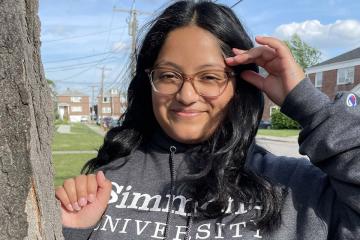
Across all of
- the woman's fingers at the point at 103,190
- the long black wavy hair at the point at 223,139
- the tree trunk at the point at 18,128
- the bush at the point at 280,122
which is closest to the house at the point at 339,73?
the bush at the point at 280,122

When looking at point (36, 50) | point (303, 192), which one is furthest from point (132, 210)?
point (36, 50)

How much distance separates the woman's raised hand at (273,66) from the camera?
5.02 ft

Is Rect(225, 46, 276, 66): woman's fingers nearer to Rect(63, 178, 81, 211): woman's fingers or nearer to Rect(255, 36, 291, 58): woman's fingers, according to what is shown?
Rect(255, 36, 291, 58): woman's fingers

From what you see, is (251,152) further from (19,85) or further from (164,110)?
(19,85)

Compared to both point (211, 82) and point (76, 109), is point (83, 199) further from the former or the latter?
point (76, 109)

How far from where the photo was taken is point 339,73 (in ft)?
132

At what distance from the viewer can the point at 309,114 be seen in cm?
144

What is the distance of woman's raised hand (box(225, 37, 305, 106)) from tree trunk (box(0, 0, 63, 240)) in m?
0.83

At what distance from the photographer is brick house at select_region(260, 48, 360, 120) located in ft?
125

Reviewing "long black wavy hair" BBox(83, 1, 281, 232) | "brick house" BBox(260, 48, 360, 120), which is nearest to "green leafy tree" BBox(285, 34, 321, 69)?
"brick house" BBox(260, 48, 360, 120)

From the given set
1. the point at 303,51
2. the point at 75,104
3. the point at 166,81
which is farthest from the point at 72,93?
the point at 166,81

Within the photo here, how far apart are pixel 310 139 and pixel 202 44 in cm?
52

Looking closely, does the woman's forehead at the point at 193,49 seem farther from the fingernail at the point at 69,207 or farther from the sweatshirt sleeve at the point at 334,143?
the fingernail at the point at 69,207

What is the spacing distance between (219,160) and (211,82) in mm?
292
